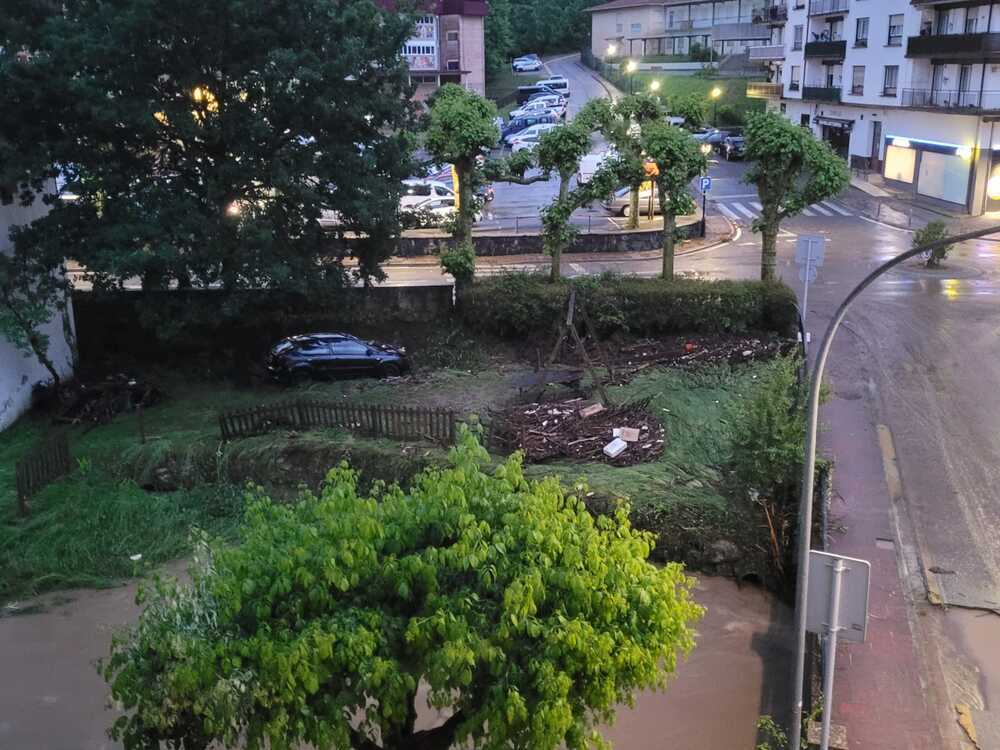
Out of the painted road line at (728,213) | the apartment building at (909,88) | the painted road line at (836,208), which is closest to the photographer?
the apartment building at (909,88)

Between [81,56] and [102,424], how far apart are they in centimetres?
747

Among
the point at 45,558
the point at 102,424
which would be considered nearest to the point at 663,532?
the point at 45,558

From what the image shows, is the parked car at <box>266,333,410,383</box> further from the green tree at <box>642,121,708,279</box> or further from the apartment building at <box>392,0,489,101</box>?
the apartment building at <box>392,0,489,101</box>

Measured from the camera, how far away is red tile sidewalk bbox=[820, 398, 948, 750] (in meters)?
A: 10.2

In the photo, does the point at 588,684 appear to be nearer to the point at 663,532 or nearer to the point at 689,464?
the point at 663,532

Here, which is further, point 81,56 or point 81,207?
point 81,207

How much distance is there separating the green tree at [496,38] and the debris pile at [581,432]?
5764 centimetres

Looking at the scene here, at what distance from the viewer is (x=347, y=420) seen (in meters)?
18.1

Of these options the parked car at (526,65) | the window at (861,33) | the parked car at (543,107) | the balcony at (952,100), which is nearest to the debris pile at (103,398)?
the balcony at (952,100)

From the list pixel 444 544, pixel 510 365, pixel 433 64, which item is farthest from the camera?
pixel 433 64

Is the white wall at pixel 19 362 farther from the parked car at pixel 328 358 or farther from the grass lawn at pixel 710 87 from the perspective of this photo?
the grass lawn at pixel 710 87

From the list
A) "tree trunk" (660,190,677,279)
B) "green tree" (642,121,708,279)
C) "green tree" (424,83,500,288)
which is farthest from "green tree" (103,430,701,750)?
"tree trunk" (660,190,677,279)

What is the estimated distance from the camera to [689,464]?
1606 cm

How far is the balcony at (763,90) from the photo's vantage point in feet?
202
